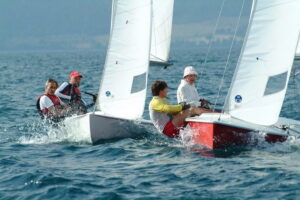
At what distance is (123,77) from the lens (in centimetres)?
1113

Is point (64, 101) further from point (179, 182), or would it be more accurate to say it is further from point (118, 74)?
point (179, 182)

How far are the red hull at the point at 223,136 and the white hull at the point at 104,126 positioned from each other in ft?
4.40

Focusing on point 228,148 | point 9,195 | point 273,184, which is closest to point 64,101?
point 228,148

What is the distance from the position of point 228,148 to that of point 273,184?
1954mm

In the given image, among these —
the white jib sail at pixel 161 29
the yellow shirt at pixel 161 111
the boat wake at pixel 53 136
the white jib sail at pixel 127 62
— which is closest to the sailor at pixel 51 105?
the boat wake at pixel 53 136

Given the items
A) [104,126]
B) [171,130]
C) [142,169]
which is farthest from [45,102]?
[142,169]

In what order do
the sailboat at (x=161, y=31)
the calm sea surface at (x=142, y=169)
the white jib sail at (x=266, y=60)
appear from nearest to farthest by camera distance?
the calm sea surface at (x=142, y=169) < the white jib sail at (x=266, y=60) < the sailboat at (x=161, y=31)

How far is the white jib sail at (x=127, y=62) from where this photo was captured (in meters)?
11.1

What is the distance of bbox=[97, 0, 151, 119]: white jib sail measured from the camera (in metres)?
11.1

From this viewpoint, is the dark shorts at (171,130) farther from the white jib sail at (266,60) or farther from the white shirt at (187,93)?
the white jib sail at (266,60)

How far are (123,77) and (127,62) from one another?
0.89 ft

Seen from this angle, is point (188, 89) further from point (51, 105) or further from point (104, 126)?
point (51, 105)

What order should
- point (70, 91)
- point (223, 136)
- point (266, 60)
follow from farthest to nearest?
point (70, 91), point (223, 136), point (266, 60)

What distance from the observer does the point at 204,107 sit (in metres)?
10.7
